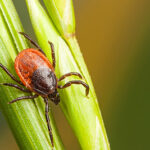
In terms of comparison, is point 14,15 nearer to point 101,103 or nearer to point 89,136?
point 89,136

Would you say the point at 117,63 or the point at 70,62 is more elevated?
the point at 70,62

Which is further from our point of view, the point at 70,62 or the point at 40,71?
the point at 40,71

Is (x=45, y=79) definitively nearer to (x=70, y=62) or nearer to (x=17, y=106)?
(x=70, y=62)

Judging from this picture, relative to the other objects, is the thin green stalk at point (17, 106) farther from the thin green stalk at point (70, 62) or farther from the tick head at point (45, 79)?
the tick head at point (45, 79)

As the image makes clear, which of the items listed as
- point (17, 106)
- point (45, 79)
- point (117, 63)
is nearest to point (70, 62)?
point (17, 106)

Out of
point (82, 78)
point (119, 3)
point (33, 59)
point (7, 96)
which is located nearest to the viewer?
point (7, 96)

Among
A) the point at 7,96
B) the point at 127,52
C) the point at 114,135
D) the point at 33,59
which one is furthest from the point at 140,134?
the point at 7,96
